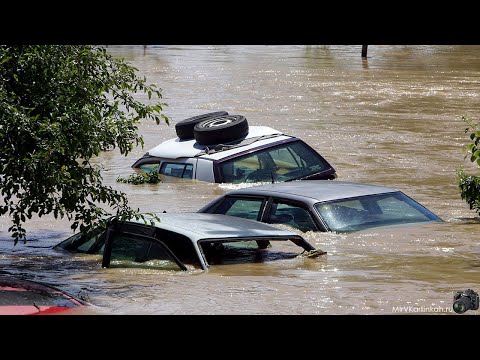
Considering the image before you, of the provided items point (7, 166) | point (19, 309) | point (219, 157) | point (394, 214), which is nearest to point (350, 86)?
point (219, 157)

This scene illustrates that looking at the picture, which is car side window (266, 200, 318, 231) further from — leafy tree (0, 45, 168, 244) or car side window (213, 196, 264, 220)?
leafy tree (0, 45, 168, 244)

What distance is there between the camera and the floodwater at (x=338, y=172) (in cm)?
896

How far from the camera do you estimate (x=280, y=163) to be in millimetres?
17844

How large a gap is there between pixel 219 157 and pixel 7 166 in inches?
390

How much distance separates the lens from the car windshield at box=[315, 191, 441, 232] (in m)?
11.5

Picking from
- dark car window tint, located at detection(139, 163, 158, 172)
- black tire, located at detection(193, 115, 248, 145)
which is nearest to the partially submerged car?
black tire, located at detection(193, 115, 248, 145)

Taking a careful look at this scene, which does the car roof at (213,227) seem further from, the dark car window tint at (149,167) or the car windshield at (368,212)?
the dark car window tint at (149,167)

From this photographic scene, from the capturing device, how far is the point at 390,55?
5053 centimetres

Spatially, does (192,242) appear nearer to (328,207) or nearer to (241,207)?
(328,207)

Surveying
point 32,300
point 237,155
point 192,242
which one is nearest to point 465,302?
point 32,300

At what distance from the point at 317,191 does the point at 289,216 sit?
0.48 metres

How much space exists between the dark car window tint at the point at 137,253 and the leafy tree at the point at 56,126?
0.89 feet
